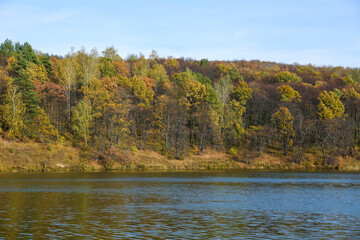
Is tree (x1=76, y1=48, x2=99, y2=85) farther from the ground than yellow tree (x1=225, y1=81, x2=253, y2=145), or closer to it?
farther from the ground

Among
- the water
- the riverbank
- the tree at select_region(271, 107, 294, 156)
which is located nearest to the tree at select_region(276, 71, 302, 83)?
the tree at select_region(271, 107, 294, 156)

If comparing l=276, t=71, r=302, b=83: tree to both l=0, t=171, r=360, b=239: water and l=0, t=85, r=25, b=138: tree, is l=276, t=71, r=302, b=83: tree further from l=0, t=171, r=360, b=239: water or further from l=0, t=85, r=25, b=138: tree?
l=0, t=171, r=360, b=239: water

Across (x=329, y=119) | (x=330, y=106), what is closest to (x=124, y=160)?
(x=329, y=119)

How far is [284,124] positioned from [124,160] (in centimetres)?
4663

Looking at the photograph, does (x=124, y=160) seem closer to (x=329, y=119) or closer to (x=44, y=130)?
(x=44, y=130)

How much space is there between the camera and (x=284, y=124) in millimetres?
111000

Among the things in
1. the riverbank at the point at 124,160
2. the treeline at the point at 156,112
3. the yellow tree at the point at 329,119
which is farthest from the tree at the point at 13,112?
the yellow tree at the point at 329,119

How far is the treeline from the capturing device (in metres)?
93.7

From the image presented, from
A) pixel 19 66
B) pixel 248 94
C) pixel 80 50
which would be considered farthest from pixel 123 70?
pixel 248 94

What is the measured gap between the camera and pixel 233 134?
111688 mm

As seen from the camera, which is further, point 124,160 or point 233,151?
point 233,151

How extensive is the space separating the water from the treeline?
132 ft

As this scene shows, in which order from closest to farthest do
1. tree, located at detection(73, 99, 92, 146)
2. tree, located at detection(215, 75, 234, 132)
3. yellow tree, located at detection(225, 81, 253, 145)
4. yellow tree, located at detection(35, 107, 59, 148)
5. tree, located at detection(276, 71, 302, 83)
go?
yellow tree, located at detection(35, 107, 59, 148) → tree, located at detection(73, 99, 92, 146) → yellow tree, located at detection(225, 81, 253, 145) → tree, located at detection(215, 75, 234, 132) → tree, located at detection(276, 71, 302, 83)

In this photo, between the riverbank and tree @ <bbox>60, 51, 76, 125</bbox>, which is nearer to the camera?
the riverbank
